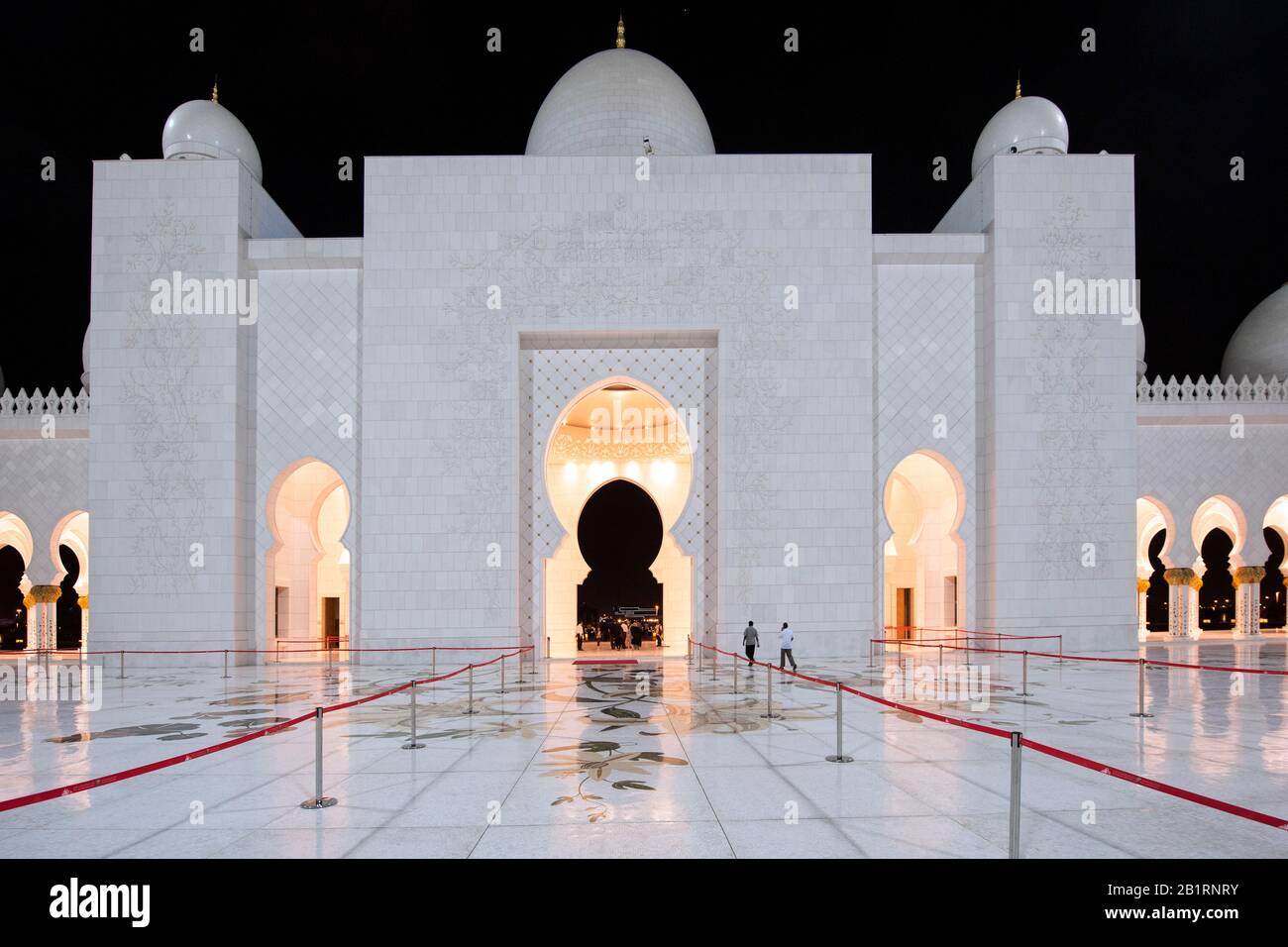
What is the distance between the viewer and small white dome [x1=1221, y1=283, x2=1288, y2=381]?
64.4 feet

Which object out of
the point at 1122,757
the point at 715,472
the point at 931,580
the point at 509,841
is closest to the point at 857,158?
the point at 715,472

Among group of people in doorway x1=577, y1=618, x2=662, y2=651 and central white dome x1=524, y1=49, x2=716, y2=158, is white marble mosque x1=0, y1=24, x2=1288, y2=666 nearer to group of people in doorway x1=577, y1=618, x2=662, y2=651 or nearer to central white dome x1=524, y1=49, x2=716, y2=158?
central white dome x1=524, y1=49, x2=716, y2=158

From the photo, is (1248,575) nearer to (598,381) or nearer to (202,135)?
(598,381)

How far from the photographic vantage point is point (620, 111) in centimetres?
1717

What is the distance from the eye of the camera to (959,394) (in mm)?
15055

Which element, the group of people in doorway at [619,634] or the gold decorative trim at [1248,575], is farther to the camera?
the group of people in doorway at [619,634]

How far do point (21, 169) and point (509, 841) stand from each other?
19.4 metres

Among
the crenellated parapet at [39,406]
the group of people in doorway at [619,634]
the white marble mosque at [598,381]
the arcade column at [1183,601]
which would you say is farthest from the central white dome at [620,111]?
the arcade column at [1183,601]

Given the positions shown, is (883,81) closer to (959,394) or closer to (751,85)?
(751,85)

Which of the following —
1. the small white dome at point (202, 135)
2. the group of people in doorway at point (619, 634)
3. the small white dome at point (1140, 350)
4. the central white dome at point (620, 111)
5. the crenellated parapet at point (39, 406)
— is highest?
the central white dome at point (620, 111)

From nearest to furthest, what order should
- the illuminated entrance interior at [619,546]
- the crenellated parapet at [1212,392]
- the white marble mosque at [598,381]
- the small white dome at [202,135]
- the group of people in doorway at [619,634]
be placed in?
the white marble mosque at [598,381], the small white dome at [202,135], the crenellated parapet at [1212,392], the group of people in doorway at [619,634], the illuminated entrance interior at [619,546]

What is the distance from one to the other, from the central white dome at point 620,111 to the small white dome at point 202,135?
5830 millimetres

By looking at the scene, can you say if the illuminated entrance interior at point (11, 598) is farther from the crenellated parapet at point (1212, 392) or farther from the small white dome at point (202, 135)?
the crenellated parapet at point (1212, 392)

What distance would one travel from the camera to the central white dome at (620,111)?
56.2ft
